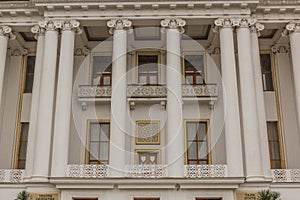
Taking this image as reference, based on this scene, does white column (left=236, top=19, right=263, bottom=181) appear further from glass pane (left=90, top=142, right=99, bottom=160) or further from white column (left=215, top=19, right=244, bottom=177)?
glass pane (left=90, top=142, right=99, bottom=160)

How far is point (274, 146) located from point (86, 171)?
1016 centimetres

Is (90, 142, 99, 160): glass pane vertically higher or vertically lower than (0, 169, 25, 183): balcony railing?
higher

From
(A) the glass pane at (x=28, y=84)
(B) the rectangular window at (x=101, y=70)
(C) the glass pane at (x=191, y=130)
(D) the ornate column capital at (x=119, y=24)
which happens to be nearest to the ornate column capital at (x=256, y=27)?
(C) the glass pane at (x=191, y=130)

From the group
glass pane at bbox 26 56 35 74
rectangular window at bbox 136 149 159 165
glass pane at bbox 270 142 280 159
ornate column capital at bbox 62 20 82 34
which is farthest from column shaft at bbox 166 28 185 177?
glass pane at bbox 26 56 35 74

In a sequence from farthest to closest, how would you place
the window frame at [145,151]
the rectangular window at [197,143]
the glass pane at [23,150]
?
the glass pane at [23,150]
the rectangular window at [197,143]
the window frame at [145,151]

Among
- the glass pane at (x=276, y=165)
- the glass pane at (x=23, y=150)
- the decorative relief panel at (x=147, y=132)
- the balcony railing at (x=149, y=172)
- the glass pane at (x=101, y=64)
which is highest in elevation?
the glass pane at (x=101, y=64)

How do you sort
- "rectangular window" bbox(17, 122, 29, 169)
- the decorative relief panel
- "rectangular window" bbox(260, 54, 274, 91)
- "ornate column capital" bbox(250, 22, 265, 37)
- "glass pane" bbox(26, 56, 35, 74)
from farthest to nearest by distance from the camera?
"glass pane" bbox(26, 56, 35, 74) → "rectangular window" bbox(260, 54, 274, 91) → "rectangular window" bbox(17, 122, 29, 169) → the decorative relief panel → "ornate column capital" bbox(250, 22, 265, 37)

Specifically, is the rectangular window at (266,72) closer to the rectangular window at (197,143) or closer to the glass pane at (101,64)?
the rectangular window at (197,143)

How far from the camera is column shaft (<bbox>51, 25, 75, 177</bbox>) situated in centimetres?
1938

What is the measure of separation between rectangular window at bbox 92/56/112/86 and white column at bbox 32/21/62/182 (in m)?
3.56

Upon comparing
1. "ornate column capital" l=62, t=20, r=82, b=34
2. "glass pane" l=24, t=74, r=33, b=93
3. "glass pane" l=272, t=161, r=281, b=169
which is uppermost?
"ornate column capital" l=62, t=20, r=82, b=34

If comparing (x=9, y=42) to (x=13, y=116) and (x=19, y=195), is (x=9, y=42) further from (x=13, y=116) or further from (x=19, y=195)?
(x=19, y=195)

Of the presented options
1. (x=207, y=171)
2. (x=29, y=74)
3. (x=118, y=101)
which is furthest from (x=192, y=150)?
(x=29, y=74)

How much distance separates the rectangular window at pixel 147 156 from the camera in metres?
22.5
